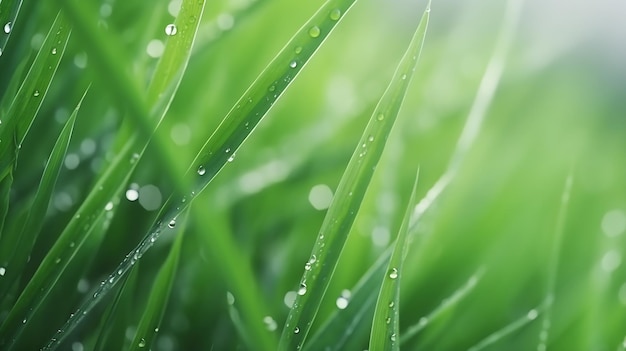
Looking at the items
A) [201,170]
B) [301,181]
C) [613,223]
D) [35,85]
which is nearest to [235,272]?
[201,170]

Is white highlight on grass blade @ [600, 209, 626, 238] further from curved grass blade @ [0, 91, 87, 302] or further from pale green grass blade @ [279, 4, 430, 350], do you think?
curved grass blade @ [0, 91, 87, 302]

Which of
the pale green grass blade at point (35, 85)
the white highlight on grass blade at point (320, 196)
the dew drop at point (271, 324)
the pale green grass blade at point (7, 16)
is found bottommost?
the dew drop at point (271, 324)

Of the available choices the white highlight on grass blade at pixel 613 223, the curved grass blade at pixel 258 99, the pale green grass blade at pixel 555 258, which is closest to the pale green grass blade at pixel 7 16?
the curved grass blade at pixel 258 99

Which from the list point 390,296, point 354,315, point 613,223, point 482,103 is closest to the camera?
point 390,296

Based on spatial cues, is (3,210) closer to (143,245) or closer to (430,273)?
(143,245)

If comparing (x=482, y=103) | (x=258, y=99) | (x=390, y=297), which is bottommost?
(x=390, y=297)

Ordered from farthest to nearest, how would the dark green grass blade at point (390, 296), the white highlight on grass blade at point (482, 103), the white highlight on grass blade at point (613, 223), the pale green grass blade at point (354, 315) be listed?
the white highlight on grass blade at point (613, 223)
the white highlight on grass blade at point (482, 103)
the pale green grass blade at point (354, 315)
the dark green grass blade at point (390, 296)

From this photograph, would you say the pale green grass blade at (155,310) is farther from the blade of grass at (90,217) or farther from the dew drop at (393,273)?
the dew drop at (393,273)

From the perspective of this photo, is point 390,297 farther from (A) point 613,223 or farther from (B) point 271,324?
(A) point 613,223
